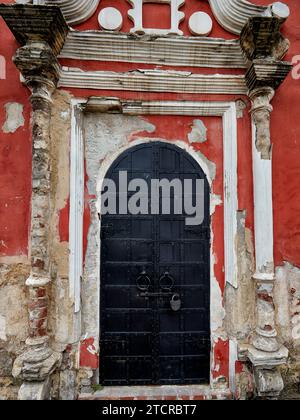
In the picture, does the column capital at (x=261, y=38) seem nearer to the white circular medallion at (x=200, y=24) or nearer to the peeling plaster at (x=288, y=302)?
the white circular medallion at (x=200, y=24)

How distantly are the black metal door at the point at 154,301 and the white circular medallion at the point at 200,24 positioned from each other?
1.79m

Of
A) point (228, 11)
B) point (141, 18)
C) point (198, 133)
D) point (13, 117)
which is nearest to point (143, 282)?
point (198, 133)

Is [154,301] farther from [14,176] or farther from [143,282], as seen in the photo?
[14,176]

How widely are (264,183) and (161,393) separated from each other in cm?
219

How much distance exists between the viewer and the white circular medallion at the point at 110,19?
287 cm

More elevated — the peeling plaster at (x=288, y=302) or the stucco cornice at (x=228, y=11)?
the stucco cornice at (x=228, y=11)

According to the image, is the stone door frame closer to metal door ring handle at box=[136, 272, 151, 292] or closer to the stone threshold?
the stone threshold

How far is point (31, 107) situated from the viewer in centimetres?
279

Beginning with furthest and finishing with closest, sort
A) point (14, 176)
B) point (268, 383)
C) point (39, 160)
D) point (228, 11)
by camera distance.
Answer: point (228, 11)
point (14, 176)
point (39, 160)
point (268, 383)

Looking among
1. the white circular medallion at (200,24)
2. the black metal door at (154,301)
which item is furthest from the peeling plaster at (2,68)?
the white circular medallion at (200,24)

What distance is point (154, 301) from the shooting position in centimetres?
292

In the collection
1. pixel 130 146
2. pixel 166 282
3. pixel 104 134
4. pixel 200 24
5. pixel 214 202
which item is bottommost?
pixel 166 282

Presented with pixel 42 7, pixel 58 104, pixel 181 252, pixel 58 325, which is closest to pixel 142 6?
pixel 42 7

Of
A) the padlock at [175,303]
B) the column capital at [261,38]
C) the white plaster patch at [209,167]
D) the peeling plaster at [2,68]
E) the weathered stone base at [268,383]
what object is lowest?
the weathered stone base at [268,383]
